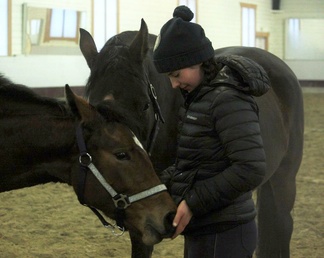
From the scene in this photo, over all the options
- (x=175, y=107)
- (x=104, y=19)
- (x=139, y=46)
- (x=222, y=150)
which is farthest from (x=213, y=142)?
(x=104, y=19)

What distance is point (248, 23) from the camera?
73.5 feet

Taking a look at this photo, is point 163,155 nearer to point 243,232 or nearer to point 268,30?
point 243,232

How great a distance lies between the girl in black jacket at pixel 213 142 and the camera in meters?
2.30

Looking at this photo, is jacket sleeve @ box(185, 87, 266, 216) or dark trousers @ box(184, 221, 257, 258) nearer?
jacket sleeve @ box(185, 87, 266, 216)

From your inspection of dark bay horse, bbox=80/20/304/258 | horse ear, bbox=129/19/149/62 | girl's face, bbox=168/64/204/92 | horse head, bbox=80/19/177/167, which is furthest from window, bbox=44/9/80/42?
girl's face, bbox=168/64/204/92

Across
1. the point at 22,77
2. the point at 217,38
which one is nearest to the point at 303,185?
the point at 22,77

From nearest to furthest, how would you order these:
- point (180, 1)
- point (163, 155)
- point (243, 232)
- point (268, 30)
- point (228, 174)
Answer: point (228, 174)
point (243, 232)
point (163, 155)
point (180, 1)
point (268, 30)

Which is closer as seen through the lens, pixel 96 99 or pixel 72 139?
pixel 72 139

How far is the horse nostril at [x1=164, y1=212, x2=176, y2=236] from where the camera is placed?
2.37 meters

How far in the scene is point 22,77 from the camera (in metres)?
13.7

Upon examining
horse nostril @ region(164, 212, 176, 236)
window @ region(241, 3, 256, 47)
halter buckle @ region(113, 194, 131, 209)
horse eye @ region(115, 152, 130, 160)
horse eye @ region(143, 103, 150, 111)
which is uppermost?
window @ region(241, 3, 256, 47)

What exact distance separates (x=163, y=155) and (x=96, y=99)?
2.40 feet

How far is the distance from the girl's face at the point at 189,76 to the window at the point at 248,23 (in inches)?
777

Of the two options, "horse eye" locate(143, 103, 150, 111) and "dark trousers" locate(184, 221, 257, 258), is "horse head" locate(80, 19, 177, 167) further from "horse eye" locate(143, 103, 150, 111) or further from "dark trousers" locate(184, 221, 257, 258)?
"dark trousers" locate(184, 221, 257, 258)
